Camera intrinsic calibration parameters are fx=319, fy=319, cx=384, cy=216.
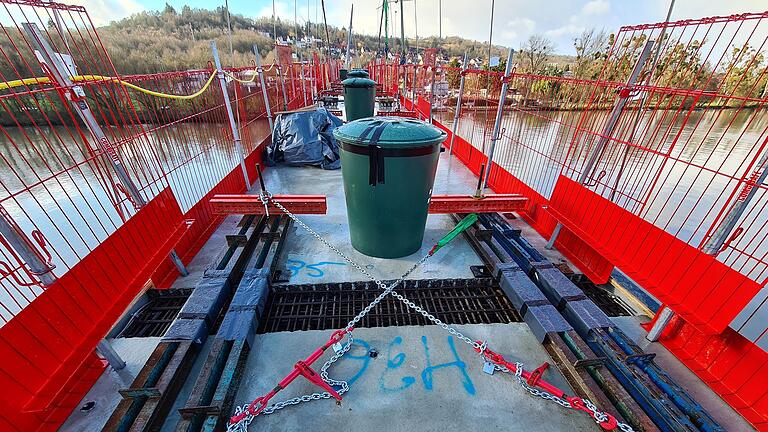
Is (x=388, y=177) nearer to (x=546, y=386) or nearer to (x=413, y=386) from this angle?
(x=413, y=386)

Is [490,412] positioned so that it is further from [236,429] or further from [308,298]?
[308,298]

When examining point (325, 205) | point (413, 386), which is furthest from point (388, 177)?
point (413, 386)

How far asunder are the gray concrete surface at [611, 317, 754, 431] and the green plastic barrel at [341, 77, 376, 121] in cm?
854

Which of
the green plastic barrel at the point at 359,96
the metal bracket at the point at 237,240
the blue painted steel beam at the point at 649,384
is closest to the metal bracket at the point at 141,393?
the metal bracket at the point at 237,240

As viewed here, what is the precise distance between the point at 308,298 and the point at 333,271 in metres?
0.43

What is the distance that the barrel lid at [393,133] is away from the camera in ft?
9.91

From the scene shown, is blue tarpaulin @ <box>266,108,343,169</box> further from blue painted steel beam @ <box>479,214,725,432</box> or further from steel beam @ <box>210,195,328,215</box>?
blue painted steel beam @ <box>479,214,725,432</box>

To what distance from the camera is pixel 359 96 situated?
978 centimetres

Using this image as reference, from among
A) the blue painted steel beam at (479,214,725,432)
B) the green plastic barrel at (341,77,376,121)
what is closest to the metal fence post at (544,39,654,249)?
the blue painted steel beam at (479,214,725,432)

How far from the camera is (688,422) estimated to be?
84.4 inches

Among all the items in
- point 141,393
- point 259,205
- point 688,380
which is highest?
point 259,205

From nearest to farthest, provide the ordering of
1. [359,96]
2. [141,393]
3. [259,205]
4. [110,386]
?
[141,393] < [110,386] < [259,205] < [359,96]

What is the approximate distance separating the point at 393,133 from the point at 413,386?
220 centimetres

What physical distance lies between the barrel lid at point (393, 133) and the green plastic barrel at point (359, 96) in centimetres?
685
